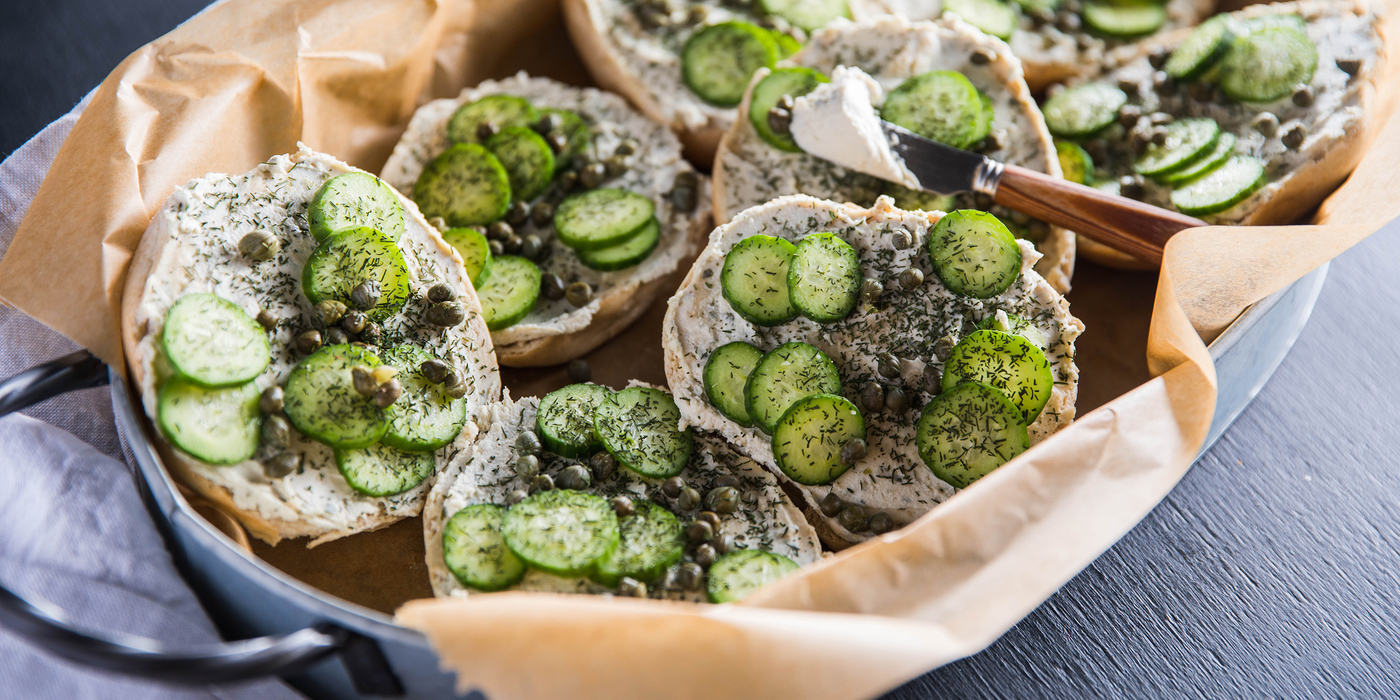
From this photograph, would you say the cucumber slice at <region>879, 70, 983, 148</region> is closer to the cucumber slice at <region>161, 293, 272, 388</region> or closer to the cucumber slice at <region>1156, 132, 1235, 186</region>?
the cucumber slice at <region>1156, 132, 1235, 186</region>

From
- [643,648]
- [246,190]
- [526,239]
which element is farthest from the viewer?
[526,239]

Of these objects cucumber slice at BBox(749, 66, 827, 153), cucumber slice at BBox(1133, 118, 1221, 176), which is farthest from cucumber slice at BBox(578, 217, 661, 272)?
cucumber slice at BBox(1133, 118, 1221, 176)

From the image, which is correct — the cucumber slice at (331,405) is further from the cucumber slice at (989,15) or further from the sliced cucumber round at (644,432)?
the cucumber slice at (989,15)

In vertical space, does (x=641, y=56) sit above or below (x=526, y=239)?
above

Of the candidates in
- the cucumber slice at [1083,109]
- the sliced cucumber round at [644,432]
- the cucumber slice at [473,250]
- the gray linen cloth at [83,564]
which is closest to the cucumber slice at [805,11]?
the cucumber slice at [1083,109]

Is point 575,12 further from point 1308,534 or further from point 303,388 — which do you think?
point 1308,534

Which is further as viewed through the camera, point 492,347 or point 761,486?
point 492,347

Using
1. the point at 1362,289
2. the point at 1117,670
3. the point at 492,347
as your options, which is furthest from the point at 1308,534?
the point at 492,347
